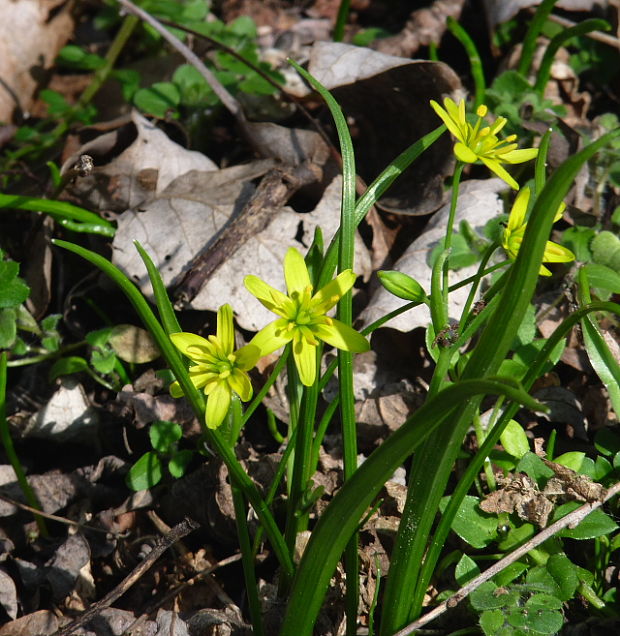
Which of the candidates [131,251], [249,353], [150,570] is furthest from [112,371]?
[249,353]

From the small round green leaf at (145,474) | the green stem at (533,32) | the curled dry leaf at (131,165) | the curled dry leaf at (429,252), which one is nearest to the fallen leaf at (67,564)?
the small round green leaf at (145,474)

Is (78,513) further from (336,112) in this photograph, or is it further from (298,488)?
(336,112)

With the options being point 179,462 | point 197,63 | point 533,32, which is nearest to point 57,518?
point 179,462

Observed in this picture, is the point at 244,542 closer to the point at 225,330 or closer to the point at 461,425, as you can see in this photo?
the point at 225,330

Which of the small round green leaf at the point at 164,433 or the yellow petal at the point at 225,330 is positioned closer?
the yellow petal at the point at 225,330

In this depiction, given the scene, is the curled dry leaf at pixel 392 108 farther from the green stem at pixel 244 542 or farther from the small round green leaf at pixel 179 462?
the green stem at pixel 244 542

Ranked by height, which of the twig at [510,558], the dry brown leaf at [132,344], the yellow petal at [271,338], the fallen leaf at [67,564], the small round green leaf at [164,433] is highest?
the yellow petal at [271,338]
